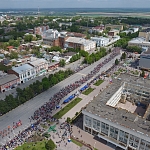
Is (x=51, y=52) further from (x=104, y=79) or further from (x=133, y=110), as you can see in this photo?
(x=133, y=110)

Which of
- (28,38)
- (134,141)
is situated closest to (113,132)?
(134,141)

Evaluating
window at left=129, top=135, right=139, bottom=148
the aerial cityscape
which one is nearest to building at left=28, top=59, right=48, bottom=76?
the aerial cityscape

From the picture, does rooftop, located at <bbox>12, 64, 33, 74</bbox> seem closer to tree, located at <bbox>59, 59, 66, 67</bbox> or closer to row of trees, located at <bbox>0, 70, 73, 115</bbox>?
row of trees, located at <bbox>0, 70, 73, 115</bbox>

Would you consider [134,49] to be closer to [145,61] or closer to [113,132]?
[145,61]

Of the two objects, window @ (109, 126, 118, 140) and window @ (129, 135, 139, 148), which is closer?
window @ (129, 135, 139, 148)

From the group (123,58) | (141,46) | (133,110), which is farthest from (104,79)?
(141,46)

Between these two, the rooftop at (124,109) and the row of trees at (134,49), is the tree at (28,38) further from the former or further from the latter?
the rooftop at (124,109)

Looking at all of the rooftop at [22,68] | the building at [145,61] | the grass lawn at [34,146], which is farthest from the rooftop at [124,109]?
the rooftop at [22,68]
